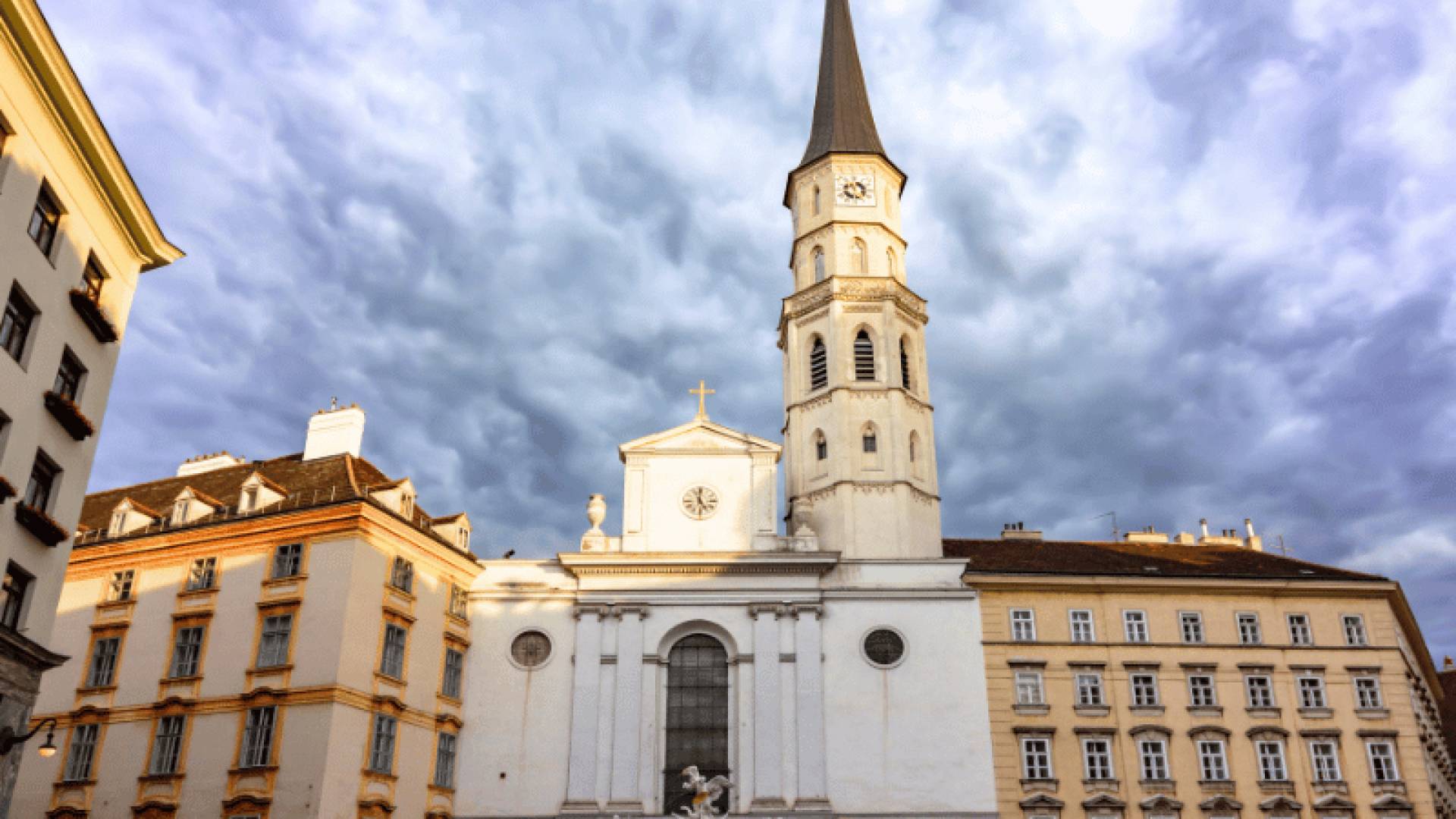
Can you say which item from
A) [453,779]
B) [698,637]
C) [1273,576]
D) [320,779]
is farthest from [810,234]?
[320,779]

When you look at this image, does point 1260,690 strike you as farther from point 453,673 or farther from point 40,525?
point 40,525

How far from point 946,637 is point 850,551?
15.4 ft

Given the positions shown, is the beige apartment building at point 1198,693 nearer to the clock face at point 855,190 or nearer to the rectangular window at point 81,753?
the clock face at point 855,190

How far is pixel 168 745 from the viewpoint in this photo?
33.1 m

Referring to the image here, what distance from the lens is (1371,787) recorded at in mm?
37875

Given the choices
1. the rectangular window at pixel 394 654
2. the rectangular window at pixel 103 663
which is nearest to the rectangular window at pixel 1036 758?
the rectangular window at pixel 394 654

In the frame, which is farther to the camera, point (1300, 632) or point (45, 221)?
point (1300, 632)

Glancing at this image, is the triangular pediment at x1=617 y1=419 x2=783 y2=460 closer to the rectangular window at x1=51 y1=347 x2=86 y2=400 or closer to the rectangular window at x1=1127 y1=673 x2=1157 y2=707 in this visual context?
the rectangular window at x1=1127 y1=673 x2=1157 y2=707

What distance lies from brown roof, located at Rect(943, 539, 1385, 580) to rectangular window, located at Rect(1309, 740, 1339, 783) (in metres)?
5.69

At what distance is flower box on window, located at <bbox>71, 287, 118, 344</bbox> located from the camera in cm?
2241

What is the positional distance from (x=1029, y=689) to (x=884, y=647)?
5.04m

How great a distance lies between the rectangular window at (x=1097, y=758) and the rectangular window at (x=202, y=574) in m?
28.3

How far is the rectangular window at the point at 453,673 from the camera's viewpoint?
38094 mm

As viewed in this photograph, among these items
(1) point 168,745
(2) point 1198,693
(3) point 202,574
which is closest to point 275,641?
(3) point 202,574
